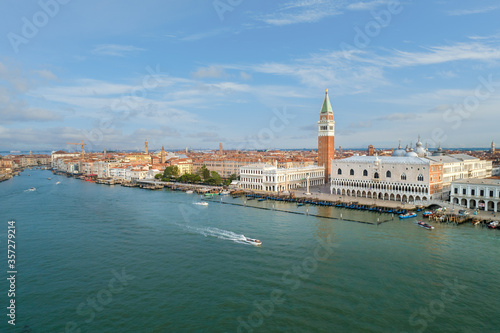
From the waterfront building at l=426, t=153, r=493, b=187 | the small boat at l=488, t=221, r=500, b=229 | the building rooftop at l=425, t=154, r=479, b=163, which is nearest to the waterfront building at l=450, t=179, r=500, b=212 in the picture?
the small boat at l=488, t=221, r=500, b=229

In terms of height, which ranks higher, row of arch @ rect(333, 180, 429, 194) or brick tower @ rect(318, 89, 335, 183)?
brick tower @ rect(318, 89, 335, 183)

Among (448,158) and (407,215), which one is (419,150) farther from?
(407,215)

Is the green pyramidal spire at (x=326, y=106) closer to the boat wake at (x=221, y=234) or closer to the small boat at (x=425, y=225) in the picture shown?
the small boat at (x=425, y=225)

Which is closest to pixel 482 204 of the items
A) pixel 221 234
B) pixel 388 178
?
pixel 388 178

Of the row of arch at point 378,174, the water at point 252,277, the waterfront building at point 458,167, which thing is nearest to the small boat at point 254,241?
the water at point 252,277

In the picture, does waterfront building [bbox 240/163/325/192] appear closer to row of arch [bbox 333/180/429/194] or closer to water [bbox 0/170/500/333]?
row of arch [bbox 333/180/429/194]
